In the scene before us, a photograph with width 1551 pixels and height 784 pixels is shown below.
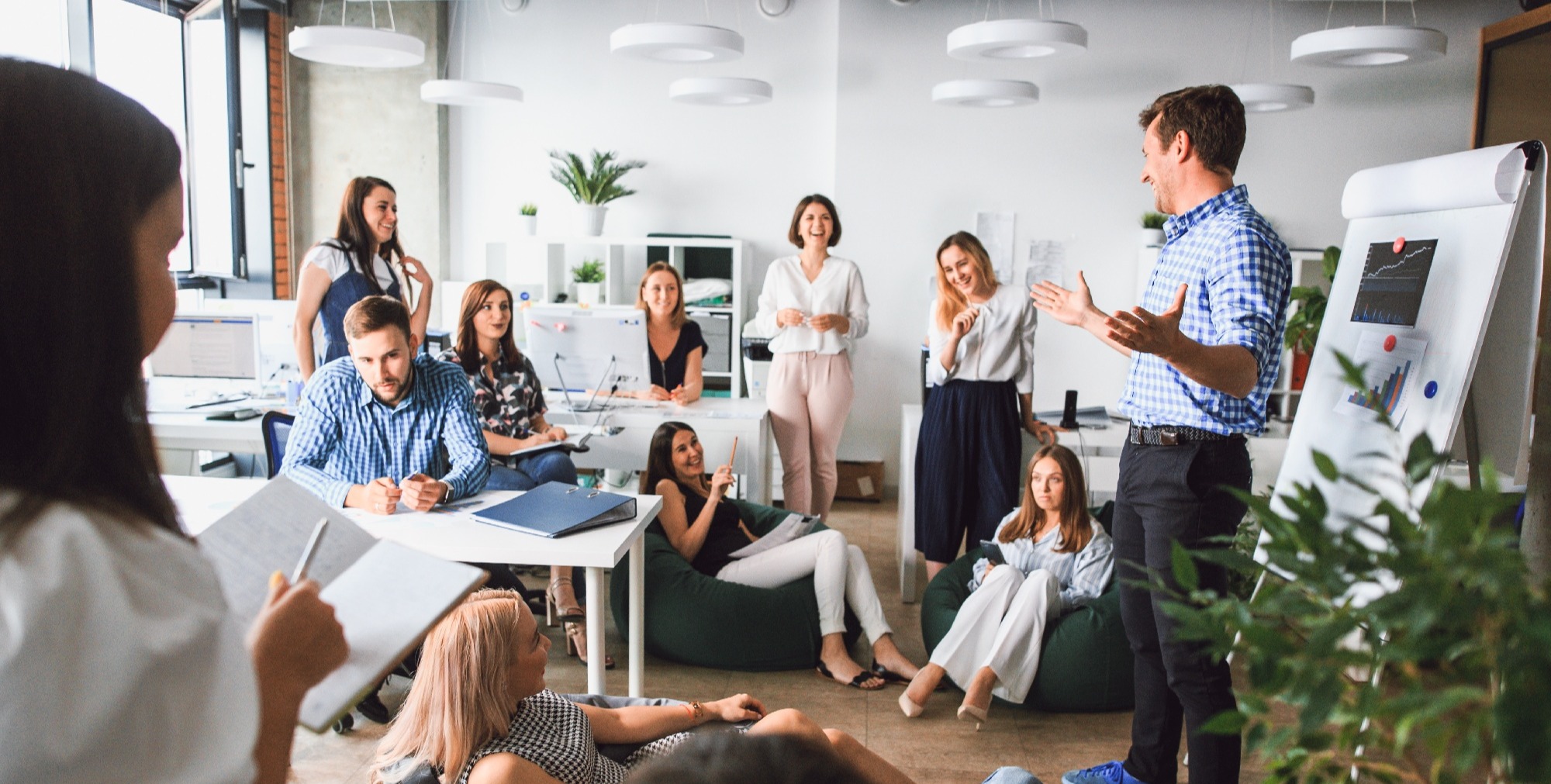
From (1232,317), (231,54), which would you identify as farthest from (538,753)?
(231,54)

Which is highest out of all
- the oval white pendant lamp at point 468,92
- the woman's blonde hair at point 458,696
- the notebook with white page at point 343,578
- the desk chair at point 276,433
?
the oval white pendant lamp at point 468,92

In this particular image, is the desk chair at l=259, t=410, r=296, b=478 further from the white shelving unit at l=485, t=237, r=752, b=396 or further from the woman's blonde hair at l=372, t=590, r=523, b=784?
the white shelving unit at l=485, t=237, r=752, b=396

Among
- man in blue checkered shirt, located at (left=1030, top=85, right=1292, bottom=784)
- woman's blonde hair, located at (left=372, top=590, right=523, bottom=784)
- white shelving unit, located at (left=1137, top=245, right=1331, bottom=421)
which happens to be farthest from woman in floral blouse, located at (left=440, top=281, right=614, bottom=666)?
white shelving unit, located at (left=1137, top=245, right=1331, bottom=421)

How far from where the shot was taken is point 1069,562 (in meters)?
3.38

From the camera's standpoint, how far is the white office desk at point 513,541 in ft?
8.09

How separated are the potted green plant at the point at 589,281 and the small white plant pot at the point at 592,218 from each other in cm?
19

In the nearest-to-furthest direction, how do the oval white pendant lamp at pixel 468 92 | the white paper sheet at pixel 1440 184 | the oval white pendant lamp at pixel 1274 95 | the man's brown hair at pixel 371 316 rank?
1. the white paper sheet at pixel 1440 184
2. the man's brown hair at pixel 371 316
3. the oval white pendant lamp at pixel 1274 95
4. the oval white pendant lamp at pixel 468 92

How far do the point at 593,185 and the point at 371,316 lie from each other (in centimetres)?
356

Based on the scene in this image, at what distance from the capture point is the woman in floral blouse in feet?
12.6

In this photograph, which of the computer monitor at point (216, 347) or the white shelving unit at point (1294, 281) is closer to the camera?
the computer monitor at point (216, 347)

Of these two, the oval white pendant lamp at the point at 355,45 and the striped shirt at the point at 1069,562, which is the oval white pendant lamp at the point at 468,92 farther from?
the striped shirt at the point at 1069,562

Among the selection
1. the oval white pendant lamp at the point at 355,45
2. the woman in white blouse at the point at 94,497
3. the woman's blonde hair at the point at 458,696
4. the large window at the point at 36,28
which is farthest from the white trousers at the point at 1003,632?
the large window at the point at 36,28

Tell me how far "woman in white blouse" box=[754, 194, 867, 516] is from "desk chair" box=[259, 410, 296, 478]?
2045 mm

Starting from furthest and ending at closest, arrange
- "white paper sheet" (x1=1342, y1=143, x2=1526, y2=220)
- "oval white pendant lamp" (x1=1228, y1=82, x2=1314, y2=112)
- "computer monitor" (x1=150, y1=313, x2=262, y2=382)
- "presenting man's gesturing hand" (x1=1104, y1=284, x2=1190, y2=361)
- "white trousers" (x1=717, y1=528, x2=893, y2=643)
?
"oval white pendant lamp" (x1=1228, y1=82, x2=1314, y2=112) < "computer monitor" (x1=150, y1=313, x2=262, y2=382) < "white trousers" (x1=717, y1=528, x2=893, y2=643) < "white paper sheet" (x1=1342, y1=143, x2=1526, y2=220) < "presenting man's gesturing hand" (x1=1104, y1=284, x2=1190, y2=361)
